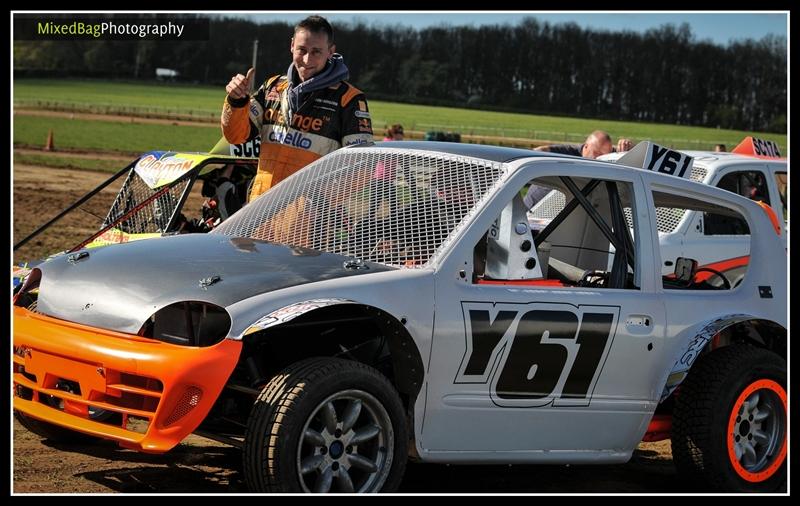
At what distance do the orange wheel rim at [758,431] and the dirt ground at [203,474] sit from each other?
13.6 inches

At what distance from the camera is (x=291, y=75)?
25.5 ft

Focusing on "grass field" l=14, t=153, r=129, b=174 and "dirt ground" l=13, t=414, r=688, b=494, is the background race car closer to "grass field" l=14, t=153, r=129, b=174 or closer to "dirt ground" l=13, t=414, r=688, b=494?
"dirt ground" l=13, t=414, r=688, b=494

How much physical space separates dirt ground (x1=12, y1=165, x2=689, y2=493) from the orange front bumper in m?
0.58

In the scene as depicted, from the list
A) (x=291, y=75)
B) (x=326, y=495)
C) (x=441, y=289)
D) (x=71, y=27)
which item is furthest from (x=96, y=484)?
(x=71, y=27)

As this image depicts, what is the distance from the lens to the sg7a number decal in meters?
Result: 5.29

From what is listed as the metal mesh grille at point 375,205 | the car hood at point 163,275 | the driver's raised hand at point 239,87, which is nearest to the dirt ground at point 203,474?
the car hood at point 163,275

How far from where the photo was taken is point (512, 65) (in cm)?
13125

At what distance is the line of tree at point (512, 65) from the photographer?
391 ft

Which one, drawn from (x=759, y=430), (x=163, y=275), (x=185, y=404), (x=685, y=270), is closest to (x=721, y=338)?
(x=685, y=270)

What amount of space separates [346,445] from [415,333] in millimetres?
547

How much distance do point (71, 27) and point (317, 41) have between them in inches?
184

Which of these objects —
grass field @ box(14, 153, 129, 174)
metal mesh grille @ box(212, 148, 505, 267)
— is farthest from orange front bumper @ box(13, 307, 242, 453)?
grass field @ box(14, 153, 129, 174)

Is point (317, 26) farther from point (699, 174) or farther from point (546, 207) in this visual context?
point (699, 174)

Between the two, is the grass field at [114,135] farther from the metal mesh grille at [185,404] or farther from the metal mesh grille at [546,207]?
the metal mesh grille at [185,404]
